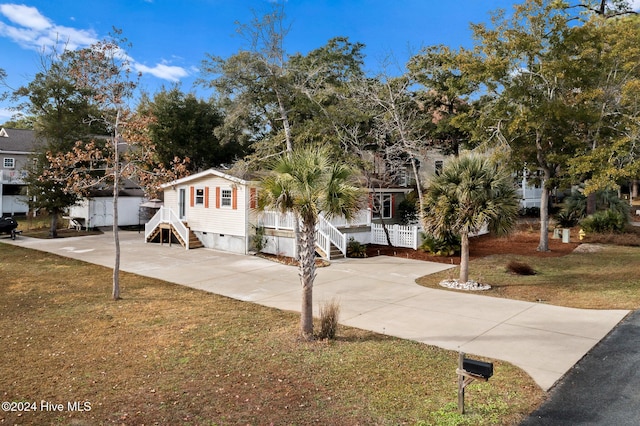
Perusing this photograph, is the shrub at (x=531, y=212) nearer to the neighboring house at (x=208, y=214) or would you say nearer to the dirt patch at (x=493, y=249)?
the dirt patch at (x=493, y=249)

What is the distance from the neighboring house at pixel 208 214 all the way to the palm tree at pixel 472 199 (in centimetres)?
841

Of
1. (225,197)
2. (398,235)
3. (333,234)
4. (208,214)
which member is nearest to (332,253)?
(333,234)

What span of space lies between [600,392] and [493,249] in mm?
13485

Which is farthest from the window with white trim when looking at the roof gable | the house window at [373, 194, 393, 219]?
the house window at [373, 194, 393, 219]

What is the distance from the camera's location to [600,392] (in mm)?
5164

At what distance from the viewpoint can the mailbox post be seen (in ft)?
14.6

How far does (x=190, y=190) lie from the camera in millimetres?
20781

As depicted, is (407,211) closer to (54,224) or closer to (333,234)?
(333,234)

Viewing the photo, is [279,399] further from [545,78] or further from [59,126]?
[59,126]

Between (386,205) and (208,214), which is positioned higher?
(386,205)

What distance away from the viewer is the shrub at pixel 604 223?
20391 mm

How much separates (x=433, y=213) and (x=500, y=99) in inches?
326

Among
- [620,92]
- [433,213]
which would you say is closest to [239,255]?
[433,213]

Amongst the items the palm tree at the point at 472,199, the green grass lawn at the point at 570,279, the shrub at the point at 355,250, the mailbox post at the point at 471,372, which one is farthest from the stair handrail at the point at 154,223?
the mailbox post at the point at 471,372
